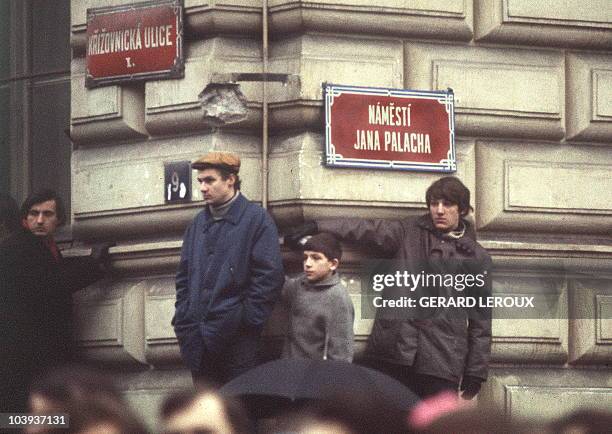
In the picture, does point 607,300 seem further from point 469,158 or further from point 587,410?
point 587,410

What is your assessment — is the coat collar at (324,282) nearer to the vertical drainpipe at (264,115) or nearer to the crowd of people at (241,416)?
the vertical drainpipe at (264,115)

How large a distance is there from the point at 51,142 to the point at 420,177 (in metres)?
2.12

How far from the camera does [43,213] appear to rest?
8391 millimetres

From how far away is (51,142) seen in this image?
9.17 metres

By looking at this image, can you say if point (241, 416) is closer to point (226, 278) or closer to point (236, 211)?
point (226, 278)

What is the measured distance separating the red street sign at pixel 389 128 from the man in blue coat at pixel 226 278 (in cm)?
61

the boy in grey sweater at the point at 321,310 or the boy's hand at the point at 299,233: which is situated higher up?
the boy's hand at the point at 299,233

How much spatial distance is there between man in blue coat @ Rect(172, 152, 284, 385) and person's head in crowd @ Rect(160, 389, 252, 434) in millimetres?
3363

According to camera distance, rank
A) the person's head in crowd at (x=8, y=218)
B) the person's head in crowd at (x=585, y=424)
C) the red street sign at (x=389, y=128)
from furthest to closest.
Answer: the person's head in crowd at (x=8, y=218) < the red street sign at (x=389, y=128) < the person's head in crowd at (x=585, y=424)

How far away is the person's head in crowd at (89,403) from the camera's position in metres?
3.82

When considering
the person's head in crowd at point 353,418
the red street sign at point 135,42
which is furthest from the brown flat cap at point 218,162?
the person's head in crowd at point 353,418

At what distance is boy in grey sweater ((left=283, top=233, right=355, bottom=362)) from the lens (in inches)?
299

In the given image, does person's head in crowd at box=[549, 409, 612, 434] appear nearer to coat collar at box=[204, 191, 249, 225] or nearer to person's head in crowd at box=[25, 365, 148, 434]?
person's head in crowd at box=[25, 365, 148, 434]

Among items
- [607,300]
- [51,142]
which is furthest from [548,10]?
[51,142]
